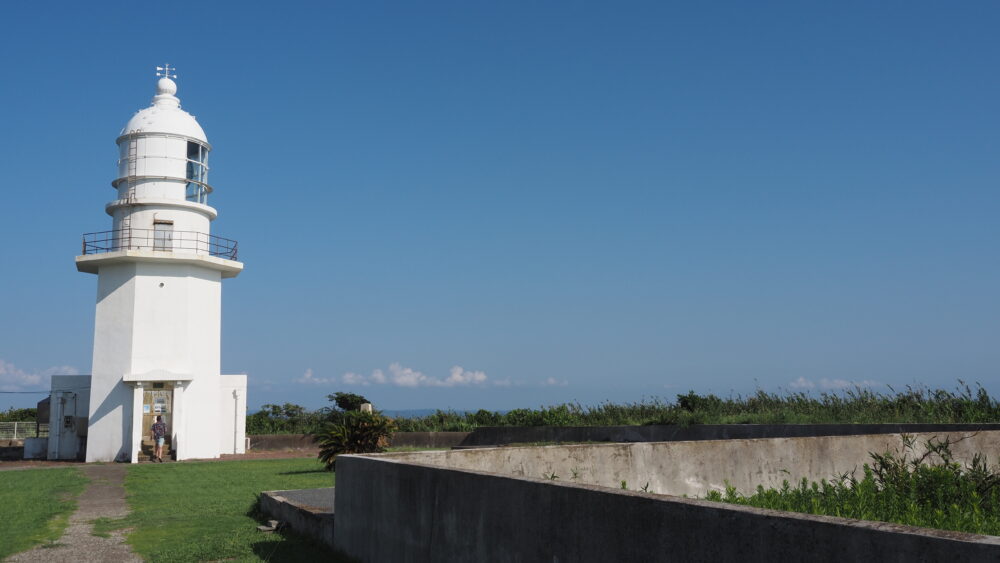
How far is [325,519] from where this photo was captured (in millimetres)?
8469

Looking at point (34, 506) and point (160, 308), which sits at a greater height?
point (160, 308)

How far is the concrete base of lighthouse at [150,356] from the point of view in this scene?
2531cm

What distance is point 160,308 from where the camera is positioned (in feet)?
85.7

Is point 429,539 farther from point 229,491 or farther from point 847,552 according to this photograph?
point 229,491

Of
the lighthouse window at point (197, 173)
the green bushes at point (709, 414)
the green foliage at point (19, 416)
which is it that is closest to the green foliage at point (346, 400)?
the green bushes at point (709, 414)

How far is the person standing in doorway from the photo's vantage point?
24438 mm

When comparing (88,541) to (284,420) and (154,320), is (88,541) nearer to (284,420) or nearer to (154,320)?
(154,320)

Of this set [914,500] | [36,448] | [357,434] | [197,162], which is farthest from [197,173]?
[914,500]

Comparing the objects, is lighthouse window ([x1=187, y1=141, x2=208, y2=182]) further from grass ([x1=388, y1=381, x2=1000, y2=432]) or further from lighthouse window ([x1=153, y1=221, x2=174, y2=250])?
grass ([x1=388, y1=381, x2=1000, y2=432])

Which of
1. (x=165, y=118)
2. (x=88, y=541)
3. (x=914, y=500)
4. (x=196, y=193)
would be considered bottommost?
(x=88, y=541)

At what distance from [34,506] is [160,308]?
14353mm

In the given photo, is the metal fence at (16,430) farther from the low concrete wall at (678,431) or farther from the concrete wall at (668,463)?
the concrete wall at (668,463)

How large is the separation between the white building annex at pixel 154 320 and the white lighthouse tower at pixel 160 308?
3 cm

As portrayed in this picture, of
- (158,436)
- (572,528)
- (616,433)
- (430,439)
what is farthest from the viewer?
(430,439)
